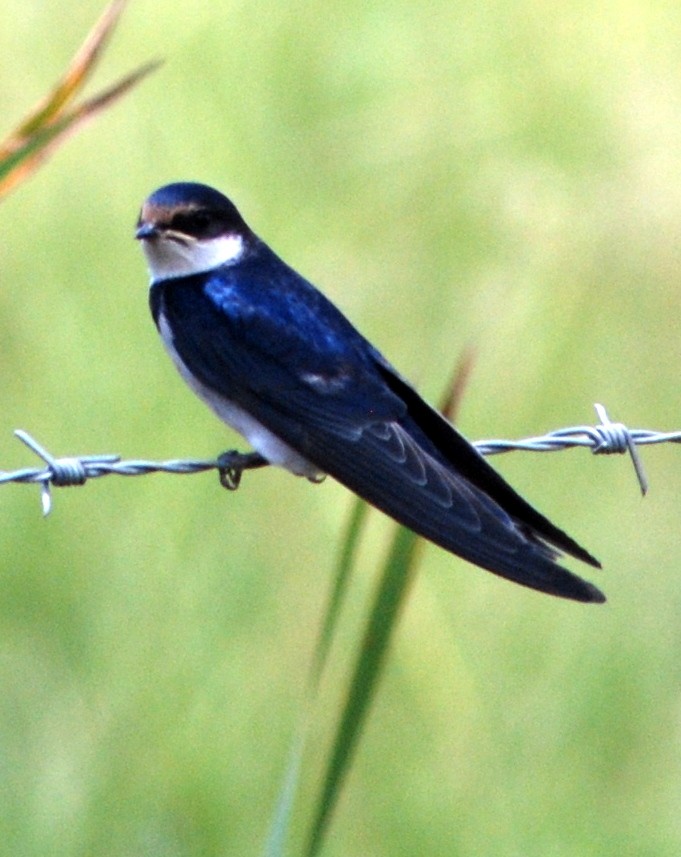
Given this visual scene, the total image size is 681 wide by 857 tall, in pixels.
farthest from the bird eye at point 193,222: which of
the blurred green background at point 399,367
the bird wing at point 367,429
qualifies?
the blurred green background at point 399,367

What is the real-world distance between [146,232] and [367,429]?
0.57 m

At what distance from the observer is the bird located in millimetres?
2842

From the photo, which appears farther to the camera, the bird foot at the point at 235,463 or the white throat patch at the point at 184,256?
the white throat patch at the point at 184,256

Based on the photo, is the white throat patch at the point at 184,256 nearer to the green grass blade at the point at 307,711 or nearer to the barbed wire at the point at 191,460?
the barbed wire at the point at 191,460

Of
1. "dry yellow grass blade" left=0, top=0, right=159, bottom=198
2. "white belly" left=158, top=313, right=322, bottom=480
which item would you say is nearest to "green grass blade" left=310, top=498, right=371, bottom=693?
"dry yellow grass blade" left=0, top=0, right=159, bottom=198

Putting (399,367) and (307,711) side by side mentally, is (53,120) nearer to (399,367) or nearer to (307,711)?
(307,711)

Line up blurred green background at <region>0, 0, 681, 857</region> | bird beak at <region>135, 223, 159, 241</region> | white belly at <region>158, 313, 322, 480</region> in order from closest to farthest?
white belly at <region>158, 313, 322, 480</region>
bird beak at <region>135, 223, 159, 241</region>
blurred green background at <region>0, 0, 681, 857</region>

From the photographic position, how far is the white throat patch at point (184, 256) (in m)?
3.39

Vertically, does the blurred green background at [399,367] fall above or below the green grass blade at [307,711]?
above

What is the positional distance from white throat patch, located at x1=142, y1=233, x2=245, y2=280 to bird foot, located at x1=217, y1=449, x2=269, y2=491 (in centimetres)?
36

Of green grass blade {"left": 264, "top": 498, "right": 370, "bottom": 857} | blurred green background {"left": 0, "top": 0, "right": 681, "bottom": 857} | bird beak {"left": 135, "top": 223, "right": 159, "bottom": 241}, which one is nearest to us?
green grass blade {"left": 264, "top": 498, "right": 370, "bottom": 857}

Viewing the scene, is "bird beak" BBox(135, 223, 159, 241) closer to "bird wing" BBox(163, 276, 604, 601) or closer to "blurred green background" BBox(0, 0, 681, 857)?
"bird wing" BBox(163, 276, 604, 601)

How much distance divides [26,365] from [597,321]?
1.44 meters

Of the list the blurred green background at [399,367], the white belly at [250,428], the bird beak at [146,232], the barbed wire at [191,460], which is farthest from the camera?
the blurred green background at [399,367]
